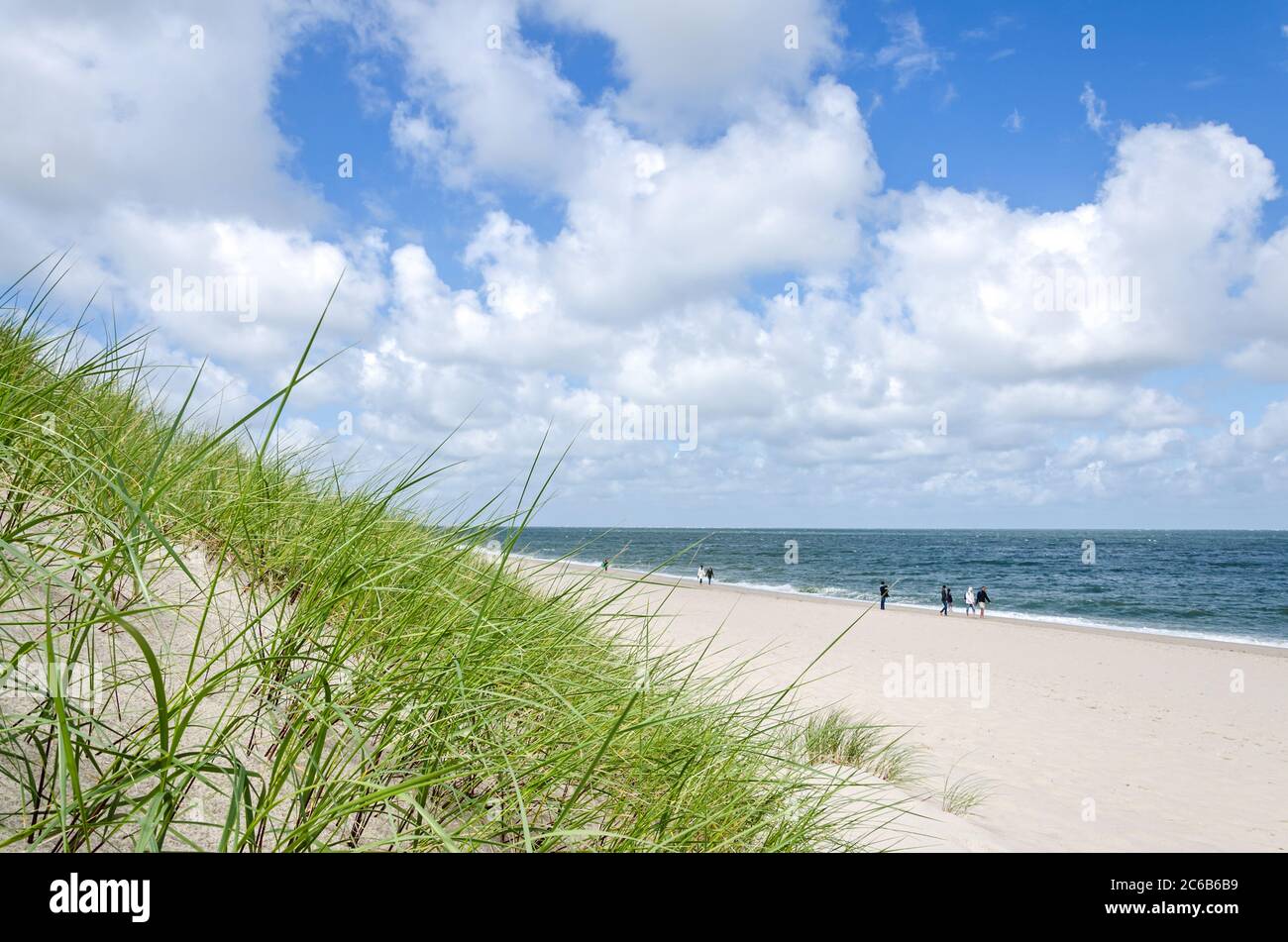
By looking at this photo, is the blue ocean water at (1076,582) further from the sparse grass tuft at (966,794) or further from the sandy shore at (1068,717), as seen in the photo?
the sparse grass tuft at (966,794)

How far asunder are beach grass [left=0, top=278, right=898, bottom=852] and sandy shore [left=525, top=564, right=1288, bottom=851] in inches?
24.9

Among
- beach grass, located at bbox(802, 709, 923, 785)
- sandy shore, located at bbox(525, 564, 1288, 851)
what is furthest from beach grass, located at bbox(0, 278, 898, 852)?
beach grass, located at bbox(802, 709, 923, 785)

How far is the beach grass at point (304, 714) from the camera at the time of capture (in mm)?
1350

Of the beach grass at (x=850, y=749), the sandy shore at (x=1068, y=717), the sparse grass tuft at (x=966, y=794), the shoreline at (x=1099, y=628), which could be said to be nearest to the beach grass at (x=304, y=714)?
the sandy shore at (x=1068, y=717)

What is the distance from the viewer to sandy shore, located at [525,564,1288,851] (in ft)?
21.7

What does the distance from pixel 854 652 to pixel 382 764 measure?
17899mm

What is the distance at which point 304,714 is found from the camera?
161cm

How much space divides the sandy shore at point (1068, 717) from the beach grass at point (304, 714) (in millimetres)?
634
